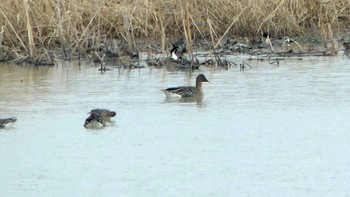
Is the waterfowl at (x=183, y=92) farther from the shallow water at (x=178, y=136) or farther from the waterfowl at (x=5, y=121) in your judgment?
the waterfowl at (x=5, y=121)

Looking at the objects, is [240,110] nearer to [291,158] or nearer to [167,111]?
[167,111]

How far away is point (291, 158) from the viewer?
820 centimetres

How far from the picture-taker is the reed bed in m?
15.4

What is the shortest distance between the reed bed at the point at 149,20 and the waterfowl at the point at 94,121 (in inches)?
199

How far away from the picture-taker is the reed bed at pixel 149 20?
1541 cm

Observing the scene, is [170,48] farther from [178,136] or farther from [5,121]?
[178,136]

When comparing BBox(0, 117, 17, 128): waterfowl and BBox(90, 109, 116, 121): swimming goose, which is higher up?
BBox(90, 109, 116, 121): swimming goose

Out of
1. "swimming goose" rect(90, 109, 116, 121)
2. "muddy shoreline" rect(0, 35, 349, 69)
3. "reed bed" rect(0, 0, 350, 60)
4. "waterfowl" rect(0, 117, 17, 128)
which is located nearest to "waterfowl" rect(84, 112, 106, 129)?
"swimming goose" rect(90, 109, 116, 121)

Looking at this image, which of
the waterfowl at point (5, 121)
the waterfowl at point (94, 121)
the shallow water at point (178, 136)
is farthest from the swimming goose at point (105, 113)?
the waterfowl at point (5, 121)

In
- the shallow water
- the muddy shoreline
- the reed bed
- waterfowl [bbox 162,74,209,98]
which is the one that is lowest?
the shallow water

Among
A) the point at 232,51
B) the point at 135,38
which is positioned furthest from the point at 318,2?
the point at 135,38

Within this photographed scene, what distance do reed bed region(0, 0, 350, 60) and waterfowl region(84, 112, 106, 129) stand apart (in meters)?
5.06

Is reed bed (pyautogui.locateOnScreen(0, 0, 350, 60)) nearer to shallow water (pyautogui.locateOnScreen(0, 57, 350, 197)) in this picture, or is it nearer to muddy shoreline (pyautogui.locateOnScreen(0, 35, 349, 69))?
muddy shoreline (pyautogui.locateOnScreen(0, 35, 349, 69))

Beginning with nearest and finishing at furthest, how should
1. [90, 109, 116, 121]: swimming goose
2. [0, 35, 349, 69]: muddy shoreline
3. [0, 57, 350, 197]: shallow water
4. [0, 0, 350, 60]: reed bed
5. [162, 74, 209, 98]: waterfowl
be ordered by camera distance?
[0, 57, 350, 197]: shallow water < [90, 109, 116, 121]: swimming goose < [162, 74, 209, 98]: waterfowl < [0, 35, 349, 69]: muddy shoreline < [0, 0, 350, 60]: reed bed
